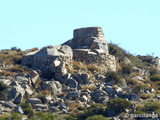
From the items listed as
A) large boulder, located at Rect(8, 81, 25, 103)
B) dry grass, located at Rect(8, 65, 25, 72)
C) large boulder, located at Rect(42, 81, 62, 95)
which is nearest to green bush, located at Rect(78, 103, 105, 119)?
large boulder, located at Rect(42, 81, 62, 95)

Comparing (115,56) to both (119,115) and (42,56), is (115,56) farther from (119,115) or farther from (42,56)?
(119,115)

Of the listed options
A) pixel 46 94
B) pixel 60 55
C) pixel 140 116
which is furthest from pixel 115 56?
pixel 140 116

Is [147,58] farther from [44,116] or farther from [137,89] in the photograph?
[44,116]

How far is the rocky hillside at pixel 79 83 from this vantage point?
135 ft

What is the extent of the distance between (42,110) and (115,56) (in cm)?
1582

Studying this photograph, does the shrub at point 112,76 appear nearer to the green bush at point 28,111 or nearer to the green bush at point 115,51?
the green bush at point 115,51

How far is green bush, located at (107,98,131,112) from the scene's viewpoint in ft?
136

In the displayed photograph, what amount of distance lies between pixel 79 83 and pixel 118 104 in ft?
19.5

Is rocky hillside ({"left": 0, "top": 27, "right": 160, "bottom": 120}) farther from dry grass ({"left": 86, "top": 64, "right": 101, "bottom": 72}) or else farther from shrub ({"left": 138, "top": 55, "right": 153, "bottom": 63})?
shrub ({"left": 138, "top": 55, "right": 153, "bottom": 63})

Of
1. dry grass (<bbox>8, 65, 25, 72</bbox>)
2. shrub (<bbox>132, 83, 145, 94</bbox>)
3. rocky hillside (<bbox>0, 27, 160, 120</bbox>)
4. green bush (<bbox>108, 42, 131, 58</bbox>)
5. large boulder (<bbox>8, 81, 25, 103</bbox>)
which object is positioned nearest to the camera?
rocky hillside (<bbox>0, 27, 160, 120</bbox>)

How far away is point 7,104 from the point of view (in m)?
42.2

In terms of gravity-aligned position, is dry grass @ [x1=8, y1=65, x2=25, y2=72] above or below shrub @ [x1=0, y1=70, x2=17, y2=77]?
above

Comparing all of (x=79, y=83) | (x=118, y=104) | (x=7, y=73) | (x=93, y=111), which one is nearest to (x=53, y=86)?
(x=79, y=83)

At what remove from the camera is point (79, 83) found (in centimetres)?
4672
